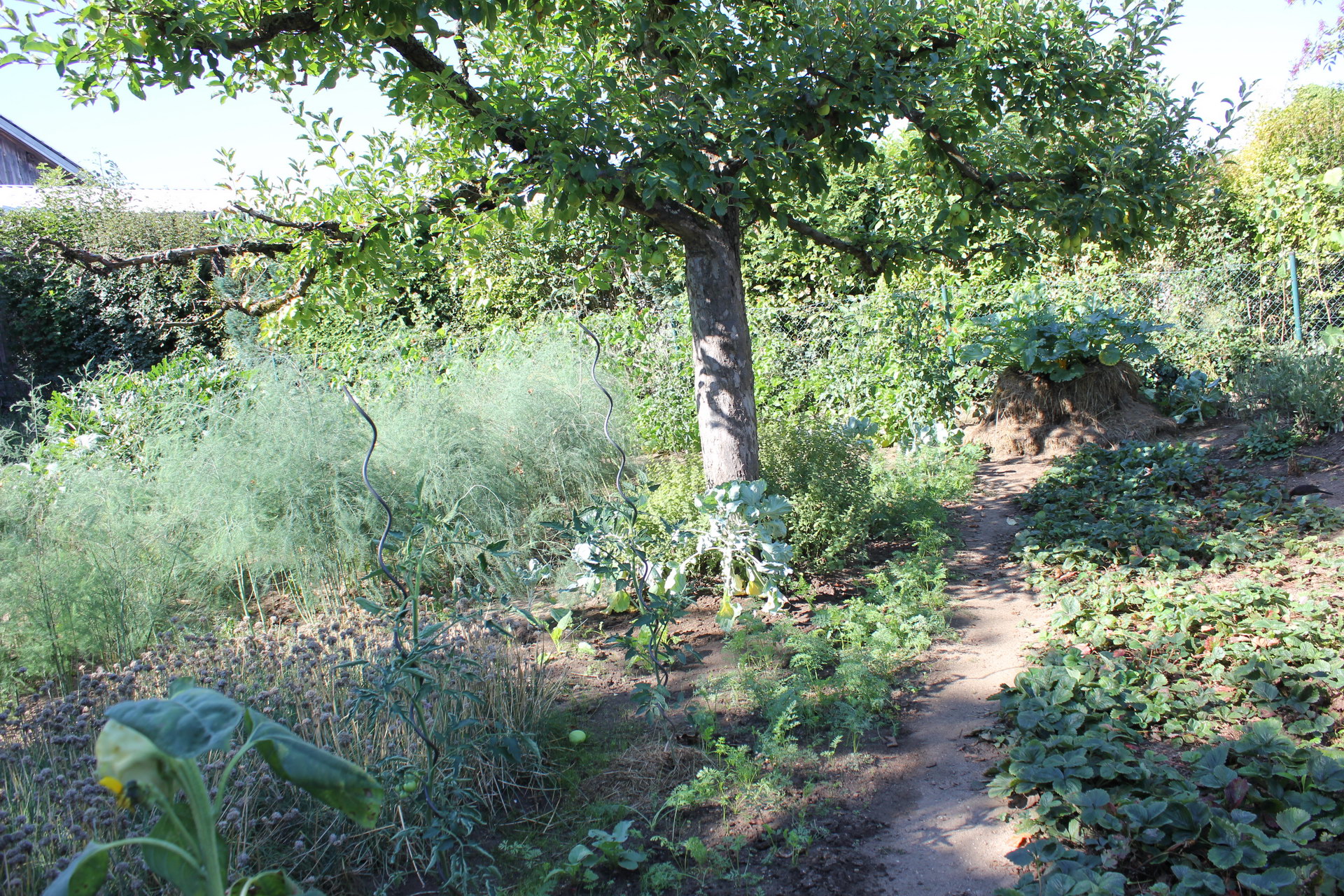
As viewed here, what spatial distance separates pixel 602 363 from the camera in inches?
284

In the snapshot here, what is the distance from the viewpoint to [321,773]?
1161mm

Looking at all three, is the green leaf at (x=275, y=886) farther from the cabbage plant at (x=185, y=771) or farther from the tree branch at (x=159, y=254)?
the tree branch at (x=159, y=254)

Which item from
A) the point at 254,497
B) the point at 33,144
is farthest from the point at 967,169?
the point at 33,144

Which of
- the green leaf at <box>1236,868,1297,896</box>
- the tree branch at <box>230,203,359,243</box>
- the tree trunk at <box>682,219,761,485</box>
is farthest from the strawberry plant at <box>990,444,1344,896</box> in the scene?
the tree branch at <box>230,203,359,243</box>

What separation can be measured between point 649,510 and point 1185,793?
3.09 m

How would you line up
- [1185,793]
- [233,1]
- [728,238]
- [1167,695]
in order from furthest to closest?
[728,238] → [233,1] → [1167,695] → [1185,793]

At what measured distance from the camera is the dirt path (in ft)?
6.98

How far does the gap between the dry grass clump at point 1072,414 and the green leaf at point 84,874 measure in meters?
6.98

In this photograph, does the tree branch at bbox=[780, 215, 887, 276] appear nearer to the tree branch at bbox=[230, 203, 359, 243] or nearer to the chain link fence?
the tree branch at bbox=[230, 203, 359, 243]

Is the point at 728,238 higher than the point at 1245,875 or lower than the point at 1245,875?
higher

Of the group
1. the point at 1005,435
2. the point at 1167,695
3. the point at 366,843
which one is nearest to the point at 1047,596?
the point at 1167,695

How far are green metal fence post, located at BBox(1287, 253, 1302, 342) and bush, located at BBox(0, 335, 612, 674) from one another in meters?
6.88

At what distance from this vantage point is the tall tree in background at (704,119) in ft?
11.0

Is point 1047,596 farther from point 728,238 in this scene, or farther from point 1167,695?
point 728,238
